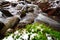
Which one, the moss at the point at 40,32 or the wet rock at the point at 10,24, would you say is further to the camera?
the wet rock at the point at 10,24

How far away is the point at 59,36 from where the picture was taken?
27.3 feet

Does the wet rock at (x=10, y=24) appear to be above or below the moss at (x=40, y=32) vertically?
A: below

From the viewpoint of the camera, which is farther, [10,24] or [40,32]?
[10,24]

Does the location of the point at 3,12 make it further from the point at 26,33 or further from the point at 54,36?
the point at 54,36

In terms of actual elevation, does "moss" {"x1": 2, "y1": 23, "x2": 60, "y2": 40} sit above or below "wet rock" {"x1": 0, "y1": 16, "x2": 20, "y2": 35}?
above

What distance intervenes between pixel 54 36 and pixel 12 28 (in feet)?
8.99

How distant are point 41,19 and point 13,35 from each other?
2.34 m

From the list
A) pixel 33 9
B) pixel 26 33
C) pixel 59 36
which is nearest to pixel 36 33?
pixel 26 33

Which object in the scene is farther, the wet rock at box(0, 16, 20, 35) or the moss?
the wet rock at box(0, 16, 20, 35)

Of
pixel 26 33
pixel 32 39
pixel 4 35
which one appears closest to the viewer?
pixel 32 39

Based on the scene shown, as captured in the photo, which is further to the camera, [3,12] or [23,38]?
[3,12]

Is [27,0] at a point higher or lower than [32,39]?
lower

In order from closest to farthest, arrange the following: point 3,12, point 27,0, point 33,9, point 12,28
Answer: point 12,28, point 3,12, point 33,9, point 27,0

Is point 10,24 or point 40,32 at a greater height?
point 40,32
